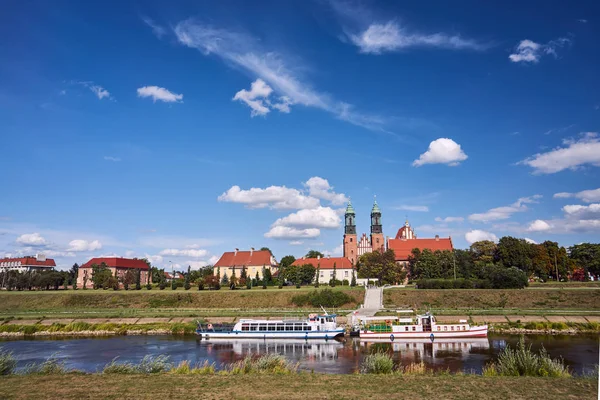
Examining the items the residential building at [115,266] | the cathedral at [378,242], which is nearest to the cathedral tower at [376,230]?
the cathedral at [378,242]

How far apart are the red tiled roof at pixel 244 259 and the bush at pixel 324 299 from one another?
4885 cm

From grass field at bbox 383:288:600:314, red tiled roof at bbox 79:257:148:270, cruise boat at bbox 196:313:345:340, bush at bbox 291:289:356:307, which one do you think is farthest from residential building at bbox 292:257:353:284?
red tiled roof at bbox 79:257:148:270

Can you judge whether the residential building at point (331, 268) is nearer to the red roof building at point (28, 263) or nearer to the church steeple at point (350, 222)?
the church steeple at point (350, 222)

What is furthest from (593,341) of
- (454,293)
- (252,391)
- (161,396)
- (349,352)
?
(161,396)

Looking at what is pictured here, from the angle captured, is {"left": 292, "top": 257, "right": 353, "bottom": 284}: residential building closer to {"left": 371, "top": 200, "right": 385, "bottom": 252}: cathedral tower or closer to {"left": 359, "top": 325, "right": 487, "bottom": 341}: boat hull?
{"left": 371, "top": 200, "right": 385, "bottom": 252}: cathedral tower

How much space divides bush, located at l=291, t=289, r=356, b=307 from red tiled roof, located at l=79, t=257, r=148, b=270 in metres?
81.5

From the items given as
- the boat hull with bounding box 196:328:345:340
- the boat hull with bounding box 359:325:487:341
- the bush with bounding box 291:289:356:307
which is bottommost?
the boat hull with bounding box 196:328:345:340

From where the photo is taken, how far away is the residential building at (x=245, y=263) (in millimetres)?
106125

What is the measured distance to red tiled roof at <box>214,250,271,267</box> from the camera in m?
107

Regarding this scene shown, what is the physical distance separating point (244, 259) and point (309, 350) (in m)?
76.7

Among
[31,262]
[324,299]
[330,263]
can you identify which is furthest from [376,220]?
[31,262]

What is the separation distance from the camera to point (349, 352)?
30.9 m

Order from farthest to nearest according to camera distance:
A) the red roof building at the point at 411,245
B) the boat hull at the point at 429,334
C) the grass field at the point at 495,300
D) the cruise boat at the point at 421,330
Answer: the red roof building at the point at 411,245, the grass field at the point at 495,300, the cruise boat at the point at 421,330, the boat hull at the point at 429,334

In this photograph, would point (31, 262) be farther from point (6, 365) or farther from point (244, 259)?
point (6, 365)
